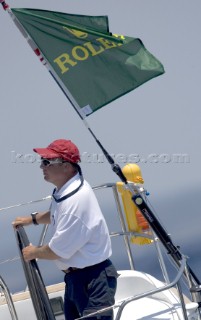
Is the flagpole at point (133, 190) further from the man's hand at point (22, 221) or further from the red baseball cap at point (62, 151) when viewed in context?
the red baseball cap at point (62, 151)

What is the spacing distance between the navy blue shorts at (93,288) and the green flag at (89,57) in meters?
1.83

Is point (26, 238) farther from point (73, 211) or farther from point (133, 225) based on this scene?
point (133, 225)

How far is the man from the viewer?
4559mm

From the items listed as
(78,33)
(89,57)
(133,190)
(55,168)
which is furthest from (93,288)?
(78,33)

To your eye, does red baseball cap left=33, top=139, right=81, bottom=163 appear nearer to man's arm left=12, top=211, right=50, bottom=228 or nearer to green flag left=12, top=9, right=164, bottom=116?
man's arm left=12, top=211, right=50, bottom=228

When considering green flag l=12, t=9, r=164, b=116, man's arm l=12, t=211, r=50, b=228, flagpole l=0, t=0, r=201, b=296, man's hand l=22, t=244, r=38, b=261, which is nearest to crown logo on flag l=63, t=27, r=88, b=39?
green flag l=12, t=9, r=164, b=116

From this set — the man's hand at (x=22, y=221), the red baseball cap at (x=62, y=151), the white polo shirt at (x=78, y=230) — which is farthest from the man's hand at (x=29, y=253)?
the red baseball cap at (x=62, y=151)

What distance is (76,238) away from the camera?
14.9ft

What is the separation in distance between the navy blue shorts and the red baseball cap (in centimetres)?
62

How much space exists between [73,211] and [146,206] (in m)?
1.39

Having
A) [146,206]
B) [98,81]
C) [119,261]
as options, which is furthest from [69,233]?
[119,261]

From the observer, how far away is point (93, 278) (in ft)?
15.3

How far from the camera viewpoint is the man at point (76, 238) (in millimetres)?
4559

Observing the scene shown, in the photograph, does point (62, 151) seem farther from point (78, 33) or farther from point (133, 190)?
point (78, 33)
